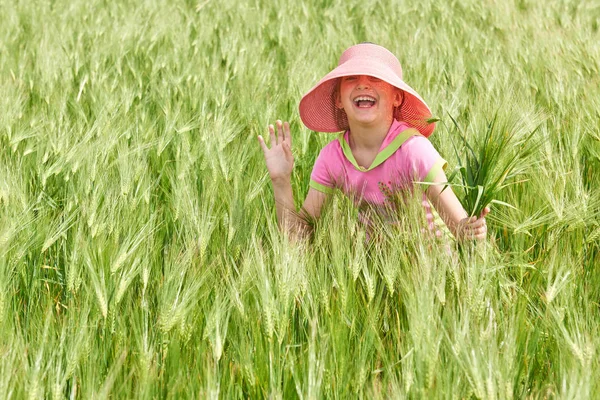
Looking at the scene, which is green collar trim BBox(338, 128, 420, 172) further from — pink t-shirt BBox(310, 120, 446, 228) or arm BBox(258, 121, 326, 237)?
arm BBox(258, 121, 326, 237)

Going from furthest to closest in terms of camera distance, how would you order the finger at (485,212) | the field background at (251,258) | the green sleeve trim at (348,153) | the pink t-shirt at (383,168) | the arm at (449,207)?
the green sleeve trim at (348,153)
the pink t-shirt at (383,168)
the arm at (449,207)
the finger at (485,212)
the field background at (251,258)

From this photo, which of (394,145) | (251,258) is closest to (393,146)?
(394,145)

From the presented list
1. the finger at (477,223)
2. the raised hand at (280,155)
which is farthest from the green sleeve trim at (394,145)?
the finger at (477,223)

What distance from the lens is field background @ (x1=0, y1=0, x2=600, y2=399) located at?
111 cm

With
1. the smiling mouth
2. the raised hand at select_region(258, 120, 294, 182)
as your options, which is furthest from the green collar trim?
the raised hand at select_region(258, 120, 294, 182)

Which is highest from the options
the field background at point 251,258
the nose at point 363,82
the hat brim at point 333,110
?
the nose at point 363,82

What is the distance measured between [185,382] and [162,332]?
110 millimetres

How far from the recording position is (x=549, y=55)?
127 inches

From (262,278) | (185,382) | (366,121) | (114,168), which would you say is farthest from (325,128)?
(185,382)

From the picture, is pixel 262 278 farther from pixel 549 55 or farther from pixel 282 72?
pixel 549 55

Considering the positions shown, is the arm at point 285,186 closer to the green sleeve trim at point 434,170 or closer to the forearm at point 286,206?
the forearm at point 286,206

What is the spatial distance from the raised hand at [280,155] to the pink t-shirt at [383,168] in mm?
78

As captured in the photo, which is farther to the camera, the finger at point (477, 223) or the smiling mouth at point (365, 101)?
the smiling mouth at point (365, 101)

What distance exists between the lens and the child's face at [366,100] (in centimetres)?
185
